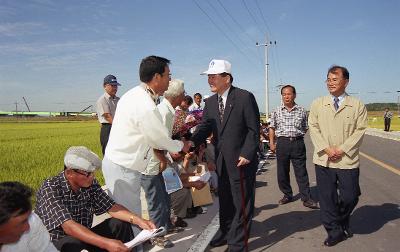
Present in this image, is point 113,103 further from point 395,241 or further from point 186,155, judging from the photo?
point 395,241

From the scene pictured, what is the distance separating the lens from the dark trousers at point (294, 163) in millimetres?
6906

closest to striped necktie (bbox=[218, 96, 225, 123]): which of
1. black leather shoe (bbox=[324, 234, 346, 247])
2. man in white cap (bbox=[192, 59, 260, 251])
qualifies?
man in white cap (bbox=[192, 59, 260, 251])

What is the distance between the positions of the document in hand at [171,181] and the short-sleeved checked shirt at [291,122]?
281 cm

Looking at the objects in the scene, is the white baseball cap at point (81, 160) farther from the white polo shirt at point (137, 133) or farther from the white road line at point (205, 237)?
the white road line at point (205, 237)

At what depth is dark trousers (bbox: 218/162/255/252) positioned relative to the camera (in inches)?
180

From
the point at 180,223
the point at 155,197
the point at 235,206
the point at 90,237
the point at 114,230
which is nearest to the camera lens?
the point at 90,237

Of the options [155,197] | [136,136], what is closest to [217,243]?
[155,197]

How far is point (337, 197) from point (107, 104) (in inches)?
185

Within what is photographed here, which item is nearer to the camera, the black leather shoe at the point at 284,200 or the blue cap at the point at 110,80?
the black leather shoe at the point at 284,200

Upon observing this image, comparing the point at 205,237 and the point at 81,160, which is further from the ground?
the point at 81,160

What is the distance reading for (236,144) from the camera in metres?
4.61

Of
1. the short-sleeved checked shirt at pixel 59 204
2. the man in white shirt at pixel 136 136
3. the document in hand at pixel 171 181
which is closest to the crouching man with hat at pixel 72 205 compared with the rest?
the short-sleeved checked shirt at pixel 59 204

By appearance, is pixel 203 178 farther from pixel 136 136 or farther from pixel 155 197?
pixel 136 136

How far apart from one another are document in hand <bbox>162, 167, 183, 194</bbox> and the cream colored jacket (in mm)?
1854
